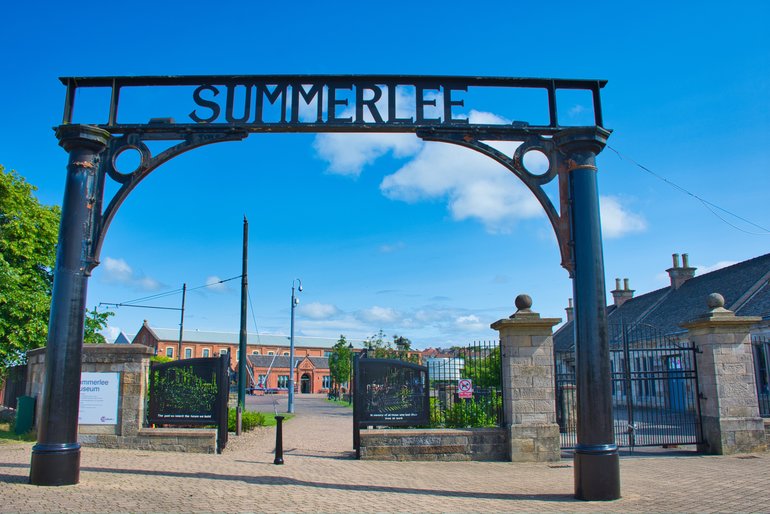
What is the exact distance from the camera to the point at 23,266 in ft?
63.1

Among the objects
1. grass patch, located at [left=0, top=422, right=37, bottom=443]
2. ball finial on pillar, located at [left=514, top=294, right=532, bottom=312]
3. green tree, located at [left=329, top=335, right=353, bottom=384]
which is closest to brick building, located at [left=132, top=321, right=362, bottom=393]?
green tree, located at [left=329, top=335, right=353, bottom=384]

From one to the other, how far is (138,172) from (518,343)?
7315 millimetres

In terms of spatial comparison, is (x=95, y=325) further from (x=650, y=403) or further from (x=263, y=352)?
(x=263, y=352)

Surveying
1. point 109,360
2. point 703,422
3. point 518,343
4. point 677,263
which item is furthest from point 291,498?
point 677,263

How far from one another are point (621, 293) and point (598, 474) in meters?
41.8

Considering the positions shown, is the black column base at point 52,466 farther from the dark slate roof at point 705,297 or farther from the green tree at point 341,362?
the green tree at point 341,362

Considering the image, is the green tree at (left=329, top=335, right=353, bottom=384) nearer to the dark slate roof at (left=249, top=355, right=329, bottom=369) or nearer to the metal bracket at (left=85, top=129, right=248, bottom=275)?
the dark slate roof at (left=249, top=355, right=329, bottom=369)

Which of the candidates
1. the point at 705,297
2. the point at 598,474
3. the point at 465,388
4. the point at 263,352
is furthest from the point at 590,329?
the point at 263,352

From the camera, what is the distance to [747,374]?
39.4ft

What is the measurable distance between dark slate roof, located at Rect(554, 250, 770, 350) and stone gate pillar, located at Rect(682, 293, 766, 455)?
A: 41.3 feet

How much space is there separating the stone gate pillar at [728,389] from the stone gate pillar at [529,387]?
135 inches

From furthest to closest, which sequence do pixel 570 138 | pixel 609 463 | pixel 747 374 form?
pixel 747 374 → pixel 570 138 → pixel 609 463

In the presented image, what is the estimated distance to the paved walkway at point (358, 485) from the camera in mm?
6738

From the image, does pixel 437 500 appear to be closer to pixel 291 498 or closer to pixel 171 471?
pixel 291 498
